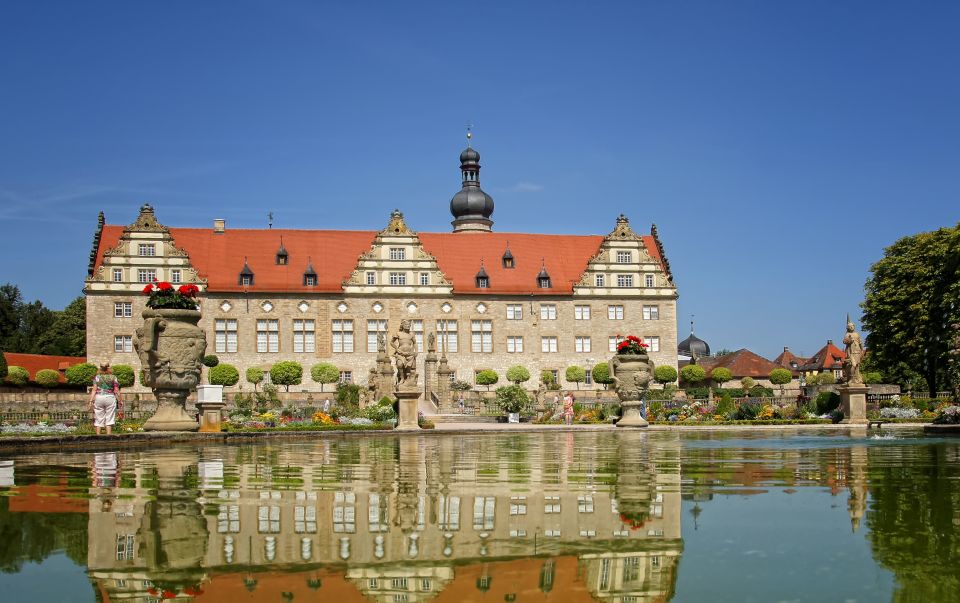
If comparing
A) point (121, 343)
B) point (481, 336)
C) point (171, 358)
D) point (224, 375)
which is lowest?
point (224, 375)

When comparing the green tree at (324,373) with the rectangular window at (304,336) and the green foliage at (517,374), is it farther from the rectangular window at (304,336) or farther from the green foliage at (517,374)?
the green foliage at (517,374)

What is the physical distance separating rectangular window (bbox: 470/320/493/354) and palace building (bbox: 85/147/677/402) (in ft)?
0.21

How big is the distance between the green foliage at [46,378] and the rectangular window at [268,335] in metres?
11.6

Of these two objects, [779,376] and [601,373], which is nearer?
[601,373]

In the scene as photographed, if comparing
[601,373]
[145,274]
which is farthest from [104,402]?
[601,373]

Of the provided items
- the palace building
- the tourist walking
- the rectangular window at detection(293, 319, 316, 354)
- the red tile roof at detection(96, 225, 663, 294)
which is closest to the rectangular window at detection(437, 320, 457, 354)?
the palace building

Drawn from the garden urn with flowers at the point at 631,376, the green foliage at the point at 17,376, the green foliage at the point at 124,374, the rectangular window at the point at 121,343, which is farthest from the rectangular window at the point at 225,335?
the garden urn with flowers at the point at 631,376

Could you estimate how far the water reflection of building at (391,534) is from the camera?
5.33 metres

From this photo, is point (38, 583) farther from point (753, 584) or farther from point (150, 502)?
point (753, 584)

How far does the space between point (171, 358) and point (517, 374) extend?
145 feet

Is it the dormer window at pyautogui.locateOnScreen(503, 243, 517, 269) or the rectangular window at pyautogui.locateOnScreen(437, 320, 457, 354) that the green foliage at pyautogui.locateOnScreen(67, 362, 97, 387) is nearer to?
the rectangular window at pyautogui.locateOnScreen(437, 320, 457, 354)

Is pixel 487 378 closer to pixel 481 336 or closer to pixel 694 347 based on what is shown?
pixel 481 336

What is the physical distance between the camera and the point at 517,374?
63062 millimetres

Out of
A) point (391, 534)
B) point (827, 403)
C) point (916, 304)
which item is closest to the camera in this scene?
point (391, 534)
